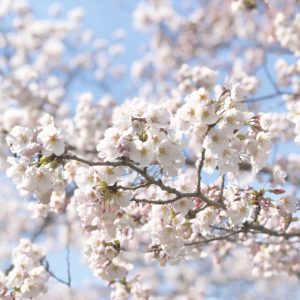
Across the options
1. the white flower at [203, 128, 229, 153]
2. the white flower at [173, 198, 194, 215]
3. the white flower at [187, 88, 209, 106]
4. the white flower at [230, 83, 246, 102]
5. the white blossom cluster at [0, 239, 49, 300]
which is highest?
the white flower at [230, 83, 246, 102]

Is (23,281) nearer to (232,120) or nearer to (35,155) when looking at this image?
(35,155)

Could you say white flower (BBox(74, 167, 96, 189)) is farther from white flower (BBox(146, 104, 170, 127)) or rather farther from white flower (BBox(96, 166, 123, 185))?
white flower (BBox(146, 104, 170, 127))

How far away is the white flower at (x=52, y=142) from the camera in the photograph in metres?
2.39

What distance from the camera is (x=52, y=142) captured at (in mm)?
2400

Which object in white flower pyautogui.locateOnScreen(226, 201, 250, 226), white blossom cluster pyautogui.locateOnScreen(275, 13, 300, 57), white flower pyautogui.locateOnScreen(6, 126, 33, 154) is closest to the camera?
white flower pyautogui.locateOnScreen(6, 126, 33, 154)

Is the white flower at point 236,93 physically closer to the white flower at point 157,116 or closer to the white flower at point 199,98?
the white flower at point 199,98

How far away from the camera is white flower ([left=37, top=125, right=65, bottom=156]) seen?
2387 millimetres

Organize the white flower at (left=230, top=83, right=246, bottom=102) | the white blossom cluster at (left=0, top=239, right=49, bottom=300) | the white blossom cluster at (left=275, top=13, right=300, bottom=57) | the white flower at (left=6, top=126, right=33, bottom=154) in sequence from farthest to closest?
the white blossom cluster at (left=275, top=13, right=300, bottom=57) → the white blossom cluster at (left=0, top=239, right=49, bottom=300) → the white flower at (left=230, top=83, right=246, bottom=102) → the white flower at (left=6, top=126, right=33, bottom=154)

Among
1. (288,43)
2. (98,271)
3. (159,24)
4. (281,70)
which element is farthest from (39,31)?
(98,271)

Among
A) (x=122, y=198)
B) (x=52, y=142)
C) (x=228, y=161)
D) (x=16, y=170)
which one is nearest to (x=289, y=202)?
(x=228, y=161)

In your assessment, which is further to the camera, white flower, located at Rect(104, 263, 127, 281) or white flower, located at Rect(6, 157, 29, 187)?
white flower, located at Rect(104, 263, 127, 281)

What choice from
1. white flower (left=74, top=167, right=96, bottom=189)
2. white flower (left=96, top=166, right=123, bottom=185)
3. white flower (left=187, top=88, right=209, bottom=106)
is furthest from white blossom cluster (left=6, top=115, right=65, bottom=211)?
white flower (left=187, top=88, right=209, bottom=106)

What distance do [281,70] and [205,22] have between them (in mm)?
4128

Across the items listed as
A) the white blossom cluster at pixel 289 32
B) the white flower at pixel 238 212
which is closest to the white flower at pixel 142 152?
the white flower at pixel 238 212
